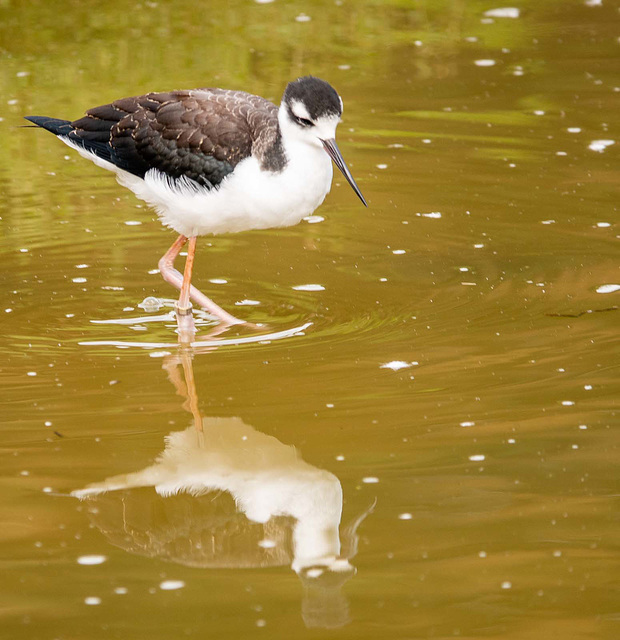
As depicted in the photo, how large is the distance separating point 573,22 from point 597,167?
17.6 ft

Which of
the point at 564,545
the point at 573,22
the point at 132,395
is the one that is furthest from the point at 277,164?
the point at 573,22

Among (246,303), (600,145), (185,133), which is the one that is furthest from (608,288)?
(600,145)

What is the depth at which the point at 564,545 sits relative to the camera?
5074 mm

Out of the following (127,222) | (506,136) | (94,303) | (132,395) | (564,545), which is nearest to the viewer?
(564,545)

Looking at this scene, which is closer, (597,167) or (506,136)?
(597,167)

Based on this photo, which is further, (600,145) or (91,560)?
(600,145)

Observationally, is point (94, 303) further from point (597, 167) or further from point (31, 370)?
point (597, 167)

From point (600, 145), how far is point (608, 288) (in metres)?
3.13

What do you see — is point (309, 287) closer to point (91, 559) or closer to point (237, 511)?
point (237, 511)

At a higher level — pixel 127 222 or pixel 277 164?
pixel 277 164

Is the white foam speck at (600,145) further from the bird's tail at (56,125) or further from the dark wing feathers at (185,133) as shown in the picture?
the bird's tail at (56,125)

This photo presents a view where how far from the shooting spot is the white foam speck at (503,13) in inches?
606

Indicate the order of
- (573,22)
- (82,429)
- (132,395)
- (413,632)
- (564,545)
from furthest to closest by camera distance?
(573,22)
(132,395)
(82,429)
(564,545)
(413,632)

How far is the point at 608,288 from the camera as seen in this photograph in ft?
25.9
